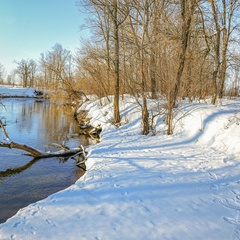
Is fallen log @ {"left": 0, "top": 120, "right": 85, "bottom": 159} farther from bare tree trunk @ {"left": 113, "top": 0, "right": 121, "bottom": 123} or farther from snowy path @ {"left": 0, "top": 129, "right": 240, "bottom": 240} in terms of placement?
bare tree trunk @ {"left": 113, "top": 0, "right": 121, "bottom": 123}

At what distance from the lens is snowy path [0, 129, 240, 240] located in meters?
3.26

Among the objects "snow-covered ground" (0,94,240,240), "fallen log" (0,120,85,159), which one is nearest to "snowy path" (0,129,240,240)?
"snow-covered ground" (0,94,240,240)

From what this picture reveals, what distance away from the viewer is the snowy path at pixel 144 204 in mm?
3258

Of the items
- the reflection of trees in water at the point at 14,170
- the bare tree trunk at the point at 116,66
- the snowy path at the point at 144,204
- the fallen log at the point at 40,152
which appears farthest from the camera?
the bare tree trunk at the point at 116,66

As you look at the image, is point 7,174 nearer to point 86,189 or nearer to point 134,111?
point 86,189

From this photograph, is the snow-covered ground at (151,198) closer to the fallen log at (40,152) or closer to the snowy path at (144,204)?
the snowy path at (144,204)

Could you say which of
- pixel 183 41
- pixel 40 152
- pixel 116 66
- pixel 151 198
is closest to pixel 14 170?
pixel 40 152

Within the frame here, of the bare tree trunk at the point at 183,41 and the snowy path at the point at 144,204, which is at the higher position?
the bare tree trunk at the point at 183,41

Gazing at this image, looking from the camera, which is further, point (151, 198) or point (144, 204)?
point (151, 198)

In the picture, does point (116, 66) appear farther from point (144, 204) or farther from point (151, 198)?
point (144, 204)

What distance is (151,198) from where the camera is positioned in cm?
425

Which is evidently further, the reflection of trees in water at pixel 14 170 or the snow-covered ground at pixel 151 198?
the reflection of trees in water at pixel 14 170

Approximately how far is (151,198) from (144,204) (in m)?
0.27

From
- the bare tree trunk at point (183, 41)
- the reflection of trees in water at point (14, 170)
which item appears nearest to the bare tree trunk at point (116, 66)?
the bare tree trunk at point (183, 41)
